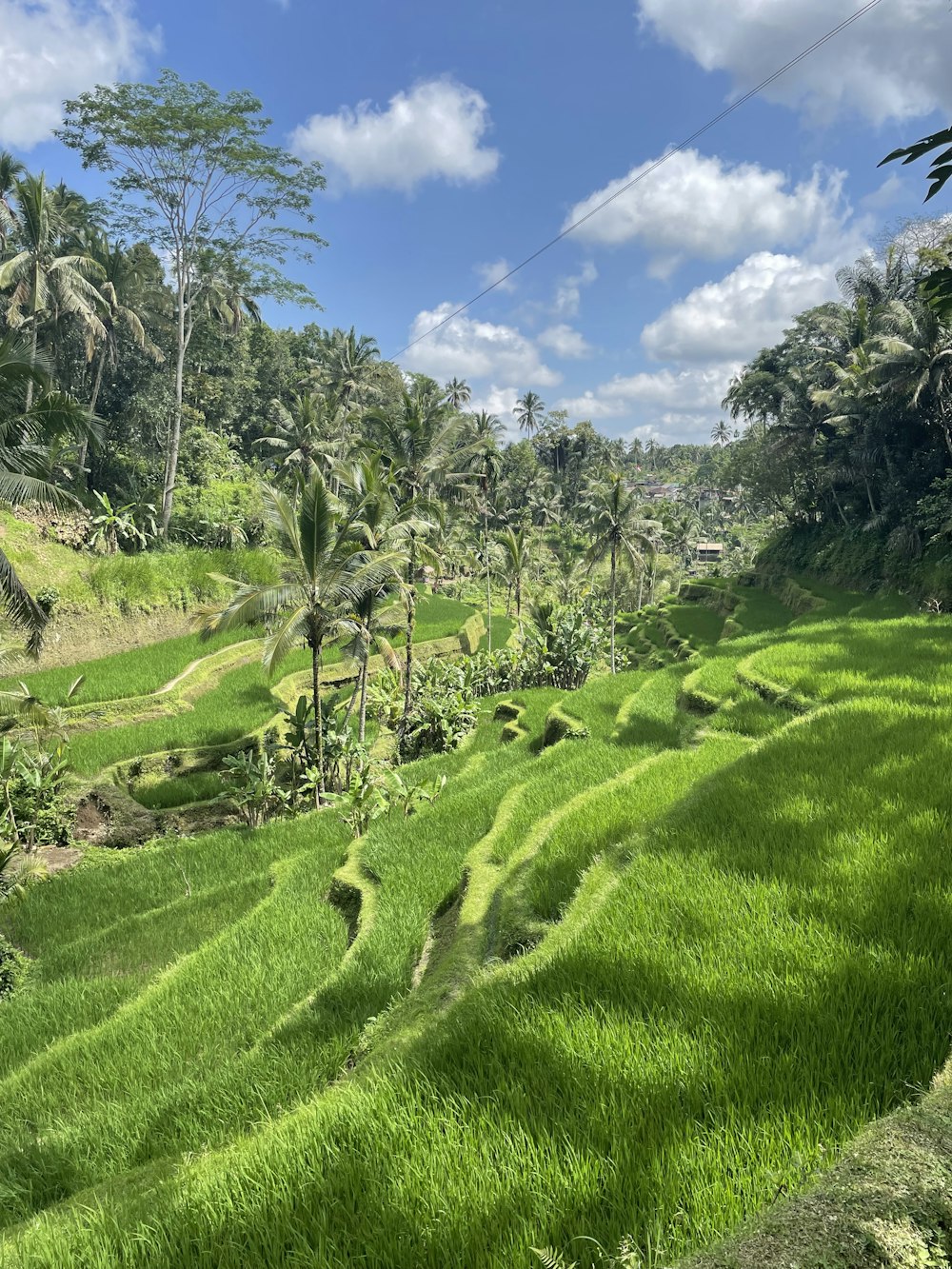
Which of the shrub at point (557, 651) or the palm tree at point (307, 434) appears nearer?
the shrub at point (557, 651)

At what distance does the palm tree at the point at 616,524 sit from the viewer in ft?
80.5

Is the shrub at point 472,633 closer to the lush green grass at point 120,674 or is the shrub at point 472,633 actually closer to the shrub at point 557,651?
the shrub at point 557,651

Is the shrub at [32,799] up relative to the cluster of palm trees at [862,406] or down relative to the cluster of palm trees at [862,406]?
down

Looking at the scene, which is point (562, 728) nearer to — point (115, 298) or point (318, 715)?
point (318, 715)

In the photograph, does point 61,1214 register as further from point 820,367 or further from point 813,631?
point 820,367

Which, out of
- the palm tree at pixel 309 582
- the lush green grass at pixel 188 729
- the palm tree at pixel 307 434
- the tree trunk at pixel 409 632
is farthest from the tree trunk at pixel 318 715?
the palm tree at pixel 307 434

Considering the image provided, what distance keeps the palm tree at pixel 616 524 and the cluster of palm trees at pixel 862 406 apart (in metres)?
10.5

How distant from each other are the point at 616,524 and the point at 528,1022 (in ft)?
78.7

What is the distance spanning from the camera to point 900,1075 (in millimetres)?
2291

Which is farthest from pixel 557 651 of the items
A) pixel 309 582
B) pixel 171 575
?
pixel 171 575

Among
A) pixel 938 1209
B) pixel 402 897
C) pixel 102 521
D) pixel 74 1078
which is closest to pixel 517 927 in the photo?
pixel 402 897

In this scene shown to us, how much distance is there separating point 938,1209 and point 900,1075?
75cm

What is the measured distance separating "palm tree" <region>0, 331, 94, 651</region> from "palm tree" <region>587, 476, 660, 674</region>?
18267 millimetres

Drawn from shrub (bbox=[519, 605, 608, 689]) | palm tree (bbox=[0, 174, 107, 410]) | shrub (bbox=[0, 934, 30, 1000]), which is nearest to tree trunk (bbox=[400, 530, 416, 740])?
shrub (bbox=[519, 605, 608, 689])
